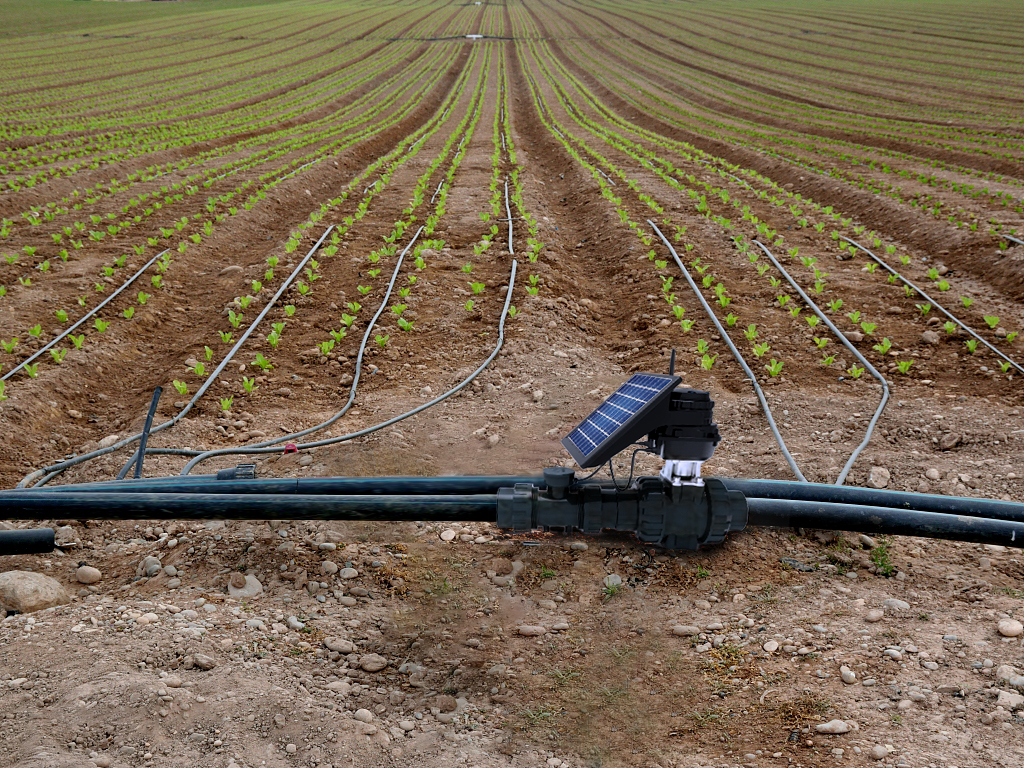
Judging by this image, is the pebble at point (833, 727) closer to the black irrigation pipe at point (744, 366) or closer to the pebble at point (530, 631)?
the pebble at point (530, 631)

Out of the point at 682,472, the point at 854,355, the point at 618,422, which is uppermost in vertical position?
the point at 618,422

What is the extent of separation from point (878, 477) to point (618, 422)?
2.90 meters

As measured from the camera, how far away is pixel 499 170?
1619 centimetres

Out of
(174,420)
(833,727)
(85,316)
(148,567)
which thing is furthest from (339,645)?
(85,316)

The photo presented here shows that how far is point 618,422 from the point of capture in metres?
2.86

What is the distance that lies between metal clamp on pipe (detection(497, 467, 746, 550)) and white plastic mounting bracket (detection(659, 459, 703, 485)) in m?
0.02

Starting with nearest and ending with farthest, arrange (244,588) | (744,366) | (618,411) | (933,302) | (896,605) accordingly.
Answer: (618,411), (896,605), (244,588), (744,366), (933,302)

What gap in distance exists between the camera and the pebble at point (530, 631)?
337 cm

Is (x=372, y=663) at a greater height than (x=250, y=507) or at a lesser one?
lesser

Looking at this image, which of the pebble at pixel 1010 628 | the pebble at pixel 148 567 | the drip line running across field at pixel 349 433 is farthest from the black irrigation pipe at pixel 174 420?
the pebble at pixel 1010 628

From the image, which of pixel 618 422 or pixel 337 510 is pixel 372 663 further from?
pixel 618 422

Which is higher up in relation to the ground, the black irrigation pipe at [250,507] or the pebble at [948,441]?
the black irrigation pipe at [250,507]

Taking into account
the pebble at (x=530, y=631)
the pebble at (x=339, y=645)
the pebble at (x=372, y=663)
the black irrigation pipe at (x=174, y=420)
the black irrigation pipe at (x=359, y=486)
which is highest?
the black irrigation pipe at (x=359, y=486)

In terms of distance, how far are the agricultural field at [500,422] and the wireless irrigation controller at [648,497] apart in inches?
27.3
